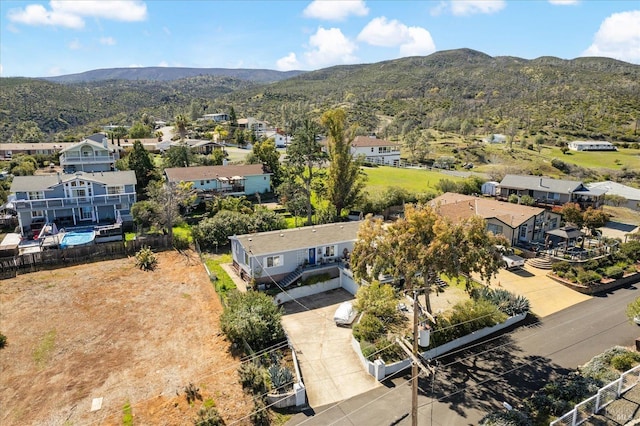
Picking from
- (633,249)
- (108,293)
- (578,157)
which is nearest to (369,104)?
(578,157)

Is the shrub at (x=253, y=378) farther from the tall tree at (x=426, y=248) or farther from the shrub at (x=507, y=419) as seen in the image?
the shrub at (x=507, y=419)

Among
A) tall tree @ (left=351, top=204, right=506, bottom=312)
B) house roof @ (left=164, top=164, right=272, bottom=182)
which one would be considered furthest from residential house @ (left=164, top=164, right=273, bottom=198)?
tall tree @ (left=351, top=204, right=506, bottom=312)

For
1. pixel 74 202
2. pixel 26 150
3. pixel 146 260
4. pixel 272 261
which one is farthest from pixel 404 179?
pixel 26 150

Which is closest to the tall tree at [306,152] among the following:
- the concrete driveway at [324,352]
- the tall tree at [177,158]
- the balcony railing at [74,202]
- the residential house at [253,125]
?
the concrete driveway at [324,352]

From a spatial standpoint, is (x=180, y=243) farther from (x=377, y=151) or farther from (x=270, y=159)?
(x=377, y=151)

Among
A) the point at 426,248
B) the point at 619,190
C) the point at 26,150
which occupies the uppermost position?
the point at 26,150

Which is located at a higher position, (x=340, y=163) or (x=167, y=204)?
(x=340, y=163)
